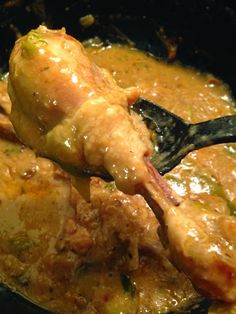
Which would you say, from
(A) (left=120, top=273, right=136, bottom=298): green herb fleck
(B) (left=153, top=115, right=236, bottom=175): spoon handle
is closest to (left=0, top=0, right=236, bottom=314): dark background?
(B) (left=153, top=115, right=236, bottom=175): spoon handle

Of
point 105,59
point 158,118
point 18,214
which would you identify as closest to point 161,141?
point 158,118

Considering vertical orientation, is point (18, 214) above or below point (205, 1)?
below

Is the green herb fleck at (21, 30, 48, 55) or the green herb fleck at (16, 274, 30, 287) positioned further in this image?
the green herb fleck at (16, 274, 30, 287)

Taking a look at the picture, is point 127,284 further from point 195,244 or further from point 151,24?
point 151,24

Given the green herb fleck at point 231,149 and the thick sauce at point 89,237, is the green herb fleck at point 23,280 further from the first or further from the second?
the green herb fleck at point 231,149

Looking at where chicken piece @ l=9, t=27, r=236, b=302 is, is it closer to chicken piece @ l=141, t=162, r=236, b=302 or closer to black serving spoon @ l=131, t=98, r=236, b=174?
chicken piece @ l=141, t=162, r=236, b=302

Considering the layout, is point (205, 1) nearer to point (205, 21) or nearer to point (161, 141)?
point (205, 21)

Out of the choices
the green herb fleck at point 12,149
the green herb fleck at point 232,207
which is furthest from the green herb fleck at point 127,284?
the green herb fleck at point 12,149


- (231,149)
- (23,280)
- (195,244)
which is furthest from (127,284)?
(231,149)
